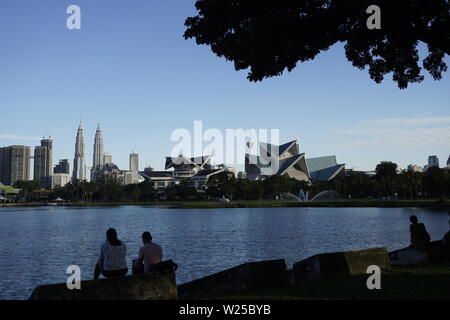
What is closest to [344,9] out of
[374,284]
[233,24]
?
[233,24]

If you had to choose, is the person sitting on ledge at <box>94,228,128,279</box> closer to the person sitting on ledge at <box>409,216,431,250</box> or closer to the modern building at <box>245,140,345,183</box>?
the person sitting on ledge at <box>409,216,431,250</box>

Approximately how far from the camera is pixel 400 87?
12.0 meters

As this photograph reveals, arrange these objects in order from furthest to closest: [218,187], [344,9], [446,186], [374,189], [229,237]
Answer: [218,187], [374,189], [446,186], [229,237], [344,9]

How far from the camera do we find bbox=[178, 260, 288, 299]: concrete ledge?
9062 mm

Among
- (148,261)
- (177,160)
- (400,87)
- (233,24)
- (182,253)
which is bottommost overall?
(182,253)

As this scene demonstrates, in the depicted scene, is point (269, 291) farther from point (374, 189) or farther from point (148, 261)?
point (374, 189)

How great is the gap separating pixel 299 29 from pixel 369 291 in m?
5.45

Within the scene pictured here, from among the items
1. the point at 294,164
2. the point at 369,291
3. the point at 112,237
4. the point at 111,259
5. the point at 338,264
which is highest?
the point at 294,164

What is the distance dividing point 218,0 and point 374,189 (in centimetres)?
9259

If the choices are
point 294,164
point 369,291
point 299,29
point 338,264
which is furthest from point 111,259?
point 294,164


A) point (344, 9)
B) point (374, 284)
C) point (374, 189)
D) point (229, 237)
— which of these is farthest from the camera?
point (374, 189)

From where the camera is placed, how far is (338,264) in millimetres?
10023

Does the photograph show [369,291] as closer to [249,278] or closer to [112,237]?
[249,278]

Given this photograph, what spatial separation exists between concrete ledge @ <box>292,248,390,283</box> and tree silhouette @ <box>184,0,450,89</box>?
4.40 meters
